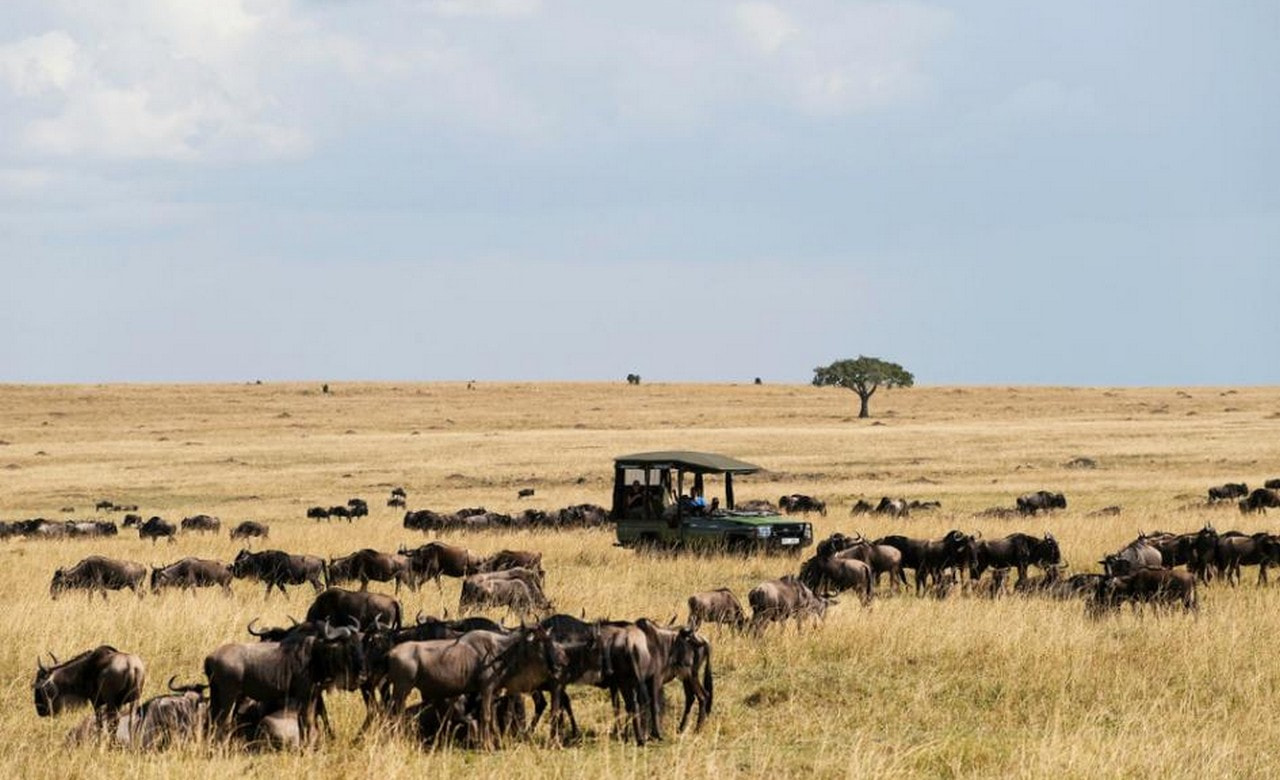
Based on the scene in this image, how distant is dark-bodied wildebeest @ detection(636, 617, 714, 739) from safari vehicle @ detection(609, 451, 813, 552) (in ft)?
46.2

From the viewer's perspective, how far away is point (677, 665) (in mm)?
12008

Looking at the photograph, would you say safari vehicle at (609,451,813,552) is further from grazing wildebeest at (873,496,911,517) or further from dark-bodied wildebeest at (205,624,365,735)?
dark-bodied wildebeest at (205,624,365,735)

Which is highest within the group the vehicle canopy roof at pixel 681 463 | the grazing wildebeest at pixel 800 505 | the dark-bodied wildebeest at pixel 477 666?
the vehicle canopy roof at pixel 681 463

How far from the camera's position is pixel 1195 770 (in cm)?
1037

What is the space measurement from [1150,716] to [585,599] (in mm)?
9105

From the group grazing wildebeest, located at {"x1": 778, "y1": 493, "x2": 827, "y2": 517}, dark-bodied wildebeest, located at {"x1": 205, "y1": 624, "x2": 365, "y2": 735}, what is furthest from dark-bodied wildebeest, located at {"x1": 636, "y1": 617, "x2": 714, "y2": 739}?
grazing wildebeest, located at {"x1": 778, "y1": 493, "x2": 827, "y2": 517}

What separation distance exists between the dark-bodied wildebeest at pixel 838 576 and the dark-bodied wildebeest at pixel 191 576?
853 centimetres

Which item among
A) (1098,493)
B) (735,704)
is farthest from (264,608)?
(1098,493)

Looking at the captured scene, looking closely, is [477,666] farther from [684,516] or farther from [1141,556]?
[684,516]

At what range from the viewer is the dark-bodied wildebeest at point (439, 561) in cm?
2297

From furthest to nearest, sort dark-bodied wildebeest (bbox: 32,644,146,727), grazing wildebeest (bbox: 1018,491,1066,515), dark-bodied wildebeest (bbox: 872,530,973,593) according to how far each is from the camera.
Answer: grazing wildebeest (bbox: 1018,491,1066,515) < dark-bodied wildebeest (bbox: 872,530,973,593) < dark-bodied wildebeest (bbox: 32,644,146,727)

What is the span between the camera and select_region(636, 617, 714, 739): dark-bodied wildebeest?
1181 centimetres

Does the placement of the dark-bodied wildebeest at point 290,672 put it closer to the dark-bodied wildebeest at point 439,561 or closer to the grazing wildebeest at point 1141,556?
the dark-bodied wildebeest at point 439,561

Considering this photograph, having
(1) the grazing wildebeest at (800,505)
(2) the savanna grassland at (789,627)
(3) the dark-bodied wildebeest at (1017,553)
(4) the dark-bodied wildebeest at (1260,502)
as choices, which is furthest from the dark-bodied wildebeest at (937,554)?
(1) the grazing wildebeest at (800,505)
